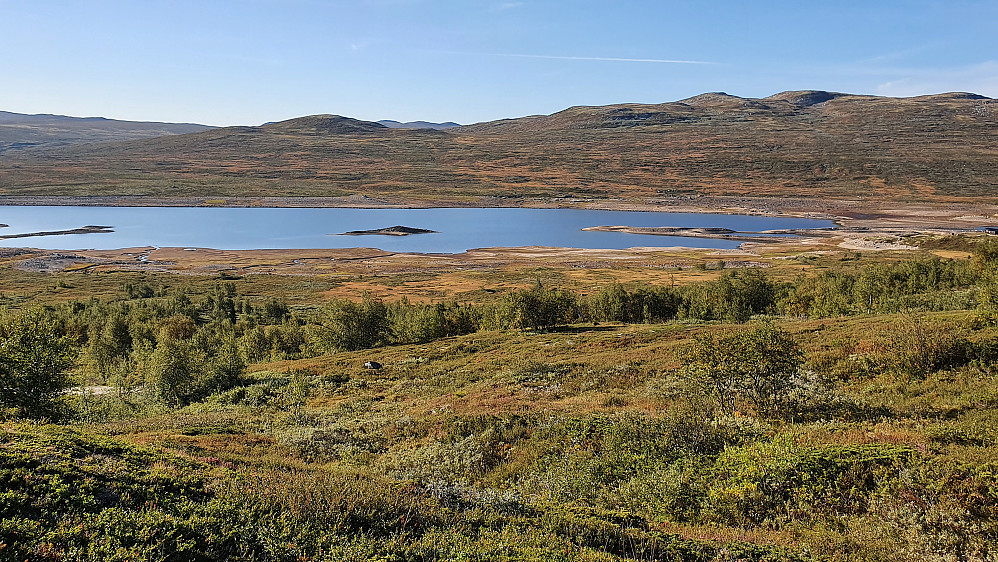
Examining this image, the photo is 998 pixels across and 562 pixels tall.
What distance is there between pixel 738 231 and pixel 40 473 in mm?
171112

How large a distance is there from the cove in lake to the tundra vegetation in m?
110

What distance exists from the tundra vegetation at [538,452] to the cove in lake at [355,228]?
110009 millimetres

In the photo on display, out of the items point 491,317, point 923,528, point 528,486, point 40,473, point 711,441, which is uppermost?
point 40,473

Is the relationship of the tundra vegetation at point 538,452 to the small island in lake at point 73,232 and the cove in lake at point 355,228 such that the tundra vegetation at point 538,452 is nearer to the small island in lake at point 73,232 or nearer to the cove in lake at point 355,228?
the cove in lake at point 355,228

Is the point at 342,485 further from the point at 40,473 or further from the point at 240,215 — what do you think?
the point at 240,215

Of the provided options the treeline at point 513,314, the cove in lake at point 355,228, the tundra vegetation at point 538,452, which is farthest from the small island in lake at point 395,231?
the tundra vegetation at point 538,452

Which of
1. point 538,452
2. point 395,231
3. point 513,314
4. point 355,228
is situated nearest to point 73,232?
point 355,228

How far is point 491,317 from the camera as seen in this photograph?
177ft

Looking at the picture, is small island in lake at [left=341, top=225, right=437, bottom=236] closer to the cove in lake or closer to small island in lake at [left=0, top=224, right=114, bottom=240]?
the cove in lake

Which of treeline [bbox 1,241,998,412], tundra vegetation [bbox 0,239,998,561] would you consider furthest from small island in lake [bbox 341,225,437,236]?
tundra vegetation [bbox 0,239,998,561]

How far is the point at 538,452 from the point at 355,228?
165 metres

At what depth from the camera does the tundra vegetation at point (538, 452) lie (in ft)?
25.9

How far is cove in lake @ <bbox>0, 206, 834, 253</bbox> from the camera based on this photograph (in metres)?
143

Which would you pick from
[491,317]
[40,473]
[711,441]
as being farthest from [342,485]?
[491,317]
